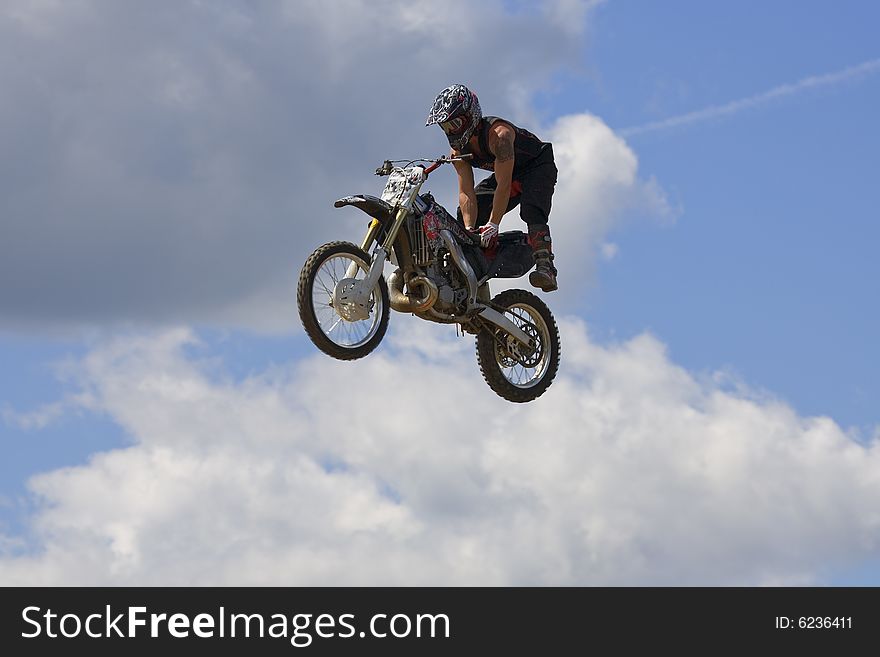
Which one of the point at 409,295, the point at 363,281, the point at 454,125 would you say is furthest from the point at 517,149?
the point at 363,281

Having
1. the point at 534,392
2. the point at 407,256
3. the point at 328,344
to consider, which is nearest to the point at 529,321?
the point at 534,392

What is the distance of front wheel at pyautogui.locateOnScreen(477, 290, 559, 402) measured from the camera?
2273 cm

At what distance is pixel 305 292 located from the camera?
63.6 feet

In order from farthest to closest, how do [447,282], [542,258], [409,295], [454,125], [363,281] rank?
[542,258] < [454,125] < [447,282] < [409,295] < [363,281]

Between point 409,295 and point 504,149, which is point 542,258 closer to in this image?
point 504,149

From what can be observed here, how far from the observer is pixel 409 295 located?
20938 millimetres

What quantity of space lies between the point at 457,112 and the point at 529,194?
1.95 meters

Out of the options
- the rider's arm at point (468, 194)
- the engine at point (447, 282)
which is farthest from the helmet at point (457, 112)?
the engine at point (447, 282)

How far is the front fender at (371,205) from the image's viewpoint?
20.0 meters

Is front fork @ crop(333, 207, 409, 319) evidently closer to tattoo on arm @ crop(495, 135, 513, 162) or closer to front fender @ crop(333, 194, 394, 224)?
front fender @ crop(333, 194, 394, 224)

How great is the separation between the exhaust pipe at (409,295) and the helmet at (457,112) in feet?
7.34

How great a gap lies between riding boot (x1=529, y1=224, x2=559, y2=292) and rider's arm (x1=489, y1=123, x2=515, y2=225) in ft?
2.64

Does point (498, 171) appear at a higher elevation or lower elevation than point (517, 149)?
lower

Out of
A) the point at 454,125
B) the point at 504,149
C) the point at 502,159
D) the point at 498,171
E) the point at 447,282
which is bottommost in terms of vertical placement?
the point at 447,282
